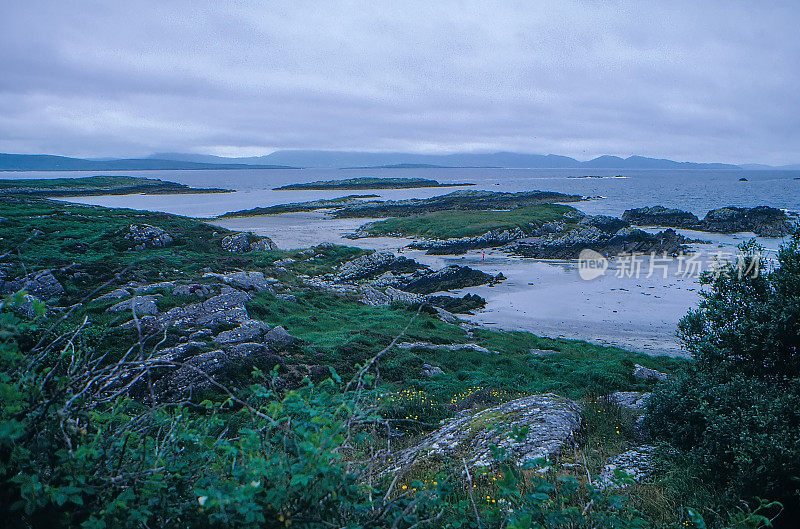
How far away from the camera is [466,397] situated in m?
10.5

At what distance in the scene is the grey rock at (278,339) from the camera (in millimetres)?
13039

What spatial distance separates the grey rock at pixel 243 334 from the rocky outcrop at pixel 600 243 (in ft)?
100

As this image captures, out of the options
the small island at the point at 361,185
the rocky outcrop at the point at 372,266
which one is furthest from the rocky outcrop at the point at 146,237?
the small island at the point at 361,185

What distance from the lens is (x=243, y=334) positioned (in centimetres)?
1337

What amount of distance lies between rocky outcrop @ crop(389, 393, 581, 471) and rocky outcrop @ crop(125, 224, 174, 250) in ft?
98.8

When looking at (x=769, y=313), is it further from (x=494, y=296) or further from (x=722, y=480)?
(x=494, y=296)

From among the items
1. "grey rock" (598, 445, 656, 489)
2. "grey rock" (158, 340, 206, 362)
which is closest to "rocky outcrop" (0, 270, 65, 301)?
"grey rock" (158, 340, 206, 362)

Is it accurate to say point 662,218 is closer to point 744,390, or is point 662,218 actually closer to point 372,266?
point 372,266

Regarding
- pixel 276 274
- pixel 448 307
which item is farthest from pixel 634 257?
pixel 276 274

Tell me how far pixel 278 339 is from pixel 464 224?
42278 mm

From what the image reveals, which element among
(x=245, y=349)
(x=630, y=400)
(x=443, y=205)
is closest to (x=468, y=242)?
(x=443, y=205)

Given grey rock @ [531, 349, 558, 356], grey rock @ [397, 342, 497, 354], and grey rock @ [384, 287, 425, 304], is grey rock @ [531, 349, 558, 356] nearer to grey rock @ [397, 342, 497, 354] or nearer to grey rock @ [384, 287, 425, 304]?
grey rock @ [397, 342, 497, 354]

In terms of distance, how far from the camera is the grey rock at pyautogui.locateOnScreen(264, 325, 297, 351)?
513 inches

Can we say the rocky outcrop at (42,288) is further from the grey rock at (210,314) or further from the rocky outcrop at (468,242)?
the rocky outcrop at (468,242)
